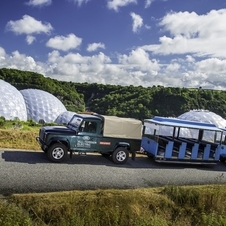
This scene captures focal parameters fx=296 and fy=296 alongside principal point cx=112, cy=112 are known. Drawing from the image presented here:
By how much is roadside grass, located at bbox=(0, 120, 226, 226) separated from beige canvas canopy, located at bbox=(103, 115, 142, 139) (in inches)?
131

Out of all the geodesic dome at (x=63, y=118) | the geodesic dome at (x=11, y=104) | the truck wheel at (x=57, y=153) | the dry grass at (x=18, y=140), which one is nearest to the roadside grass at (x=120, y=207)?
the truck wheel at (x=57, y=153)

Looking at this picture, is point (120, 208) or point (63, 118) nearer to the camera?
point (120, 208)

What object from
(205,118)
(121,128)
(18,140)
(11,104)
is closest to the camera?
(121,128)

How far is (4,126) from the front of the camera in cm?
1953

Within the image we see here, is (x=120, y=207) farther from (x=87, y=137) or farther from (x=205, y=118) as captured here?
(x=205, y=118)

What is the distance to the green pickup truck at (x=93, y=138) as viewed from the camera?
12.1m

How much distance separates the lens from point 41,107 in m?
37.9

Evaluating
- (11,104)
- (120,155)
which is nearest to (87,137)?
(120,155)

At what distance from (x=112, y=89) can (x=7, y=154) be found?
262 feet

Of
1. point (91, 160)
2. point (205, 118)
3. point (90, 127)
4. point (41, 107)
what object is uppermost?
point (205, 118)

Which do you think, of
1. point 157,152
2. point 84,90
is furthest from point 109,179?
point 84,90

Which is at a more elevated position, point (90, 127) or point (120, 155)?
point (90, 127)

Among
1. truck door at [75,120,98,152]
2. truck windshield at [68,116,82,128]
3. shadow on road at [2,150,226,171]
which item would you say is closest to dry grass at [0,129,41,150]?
shadow on road at [2,150,226,171]

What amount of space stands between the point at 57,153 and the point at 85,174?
171cm
